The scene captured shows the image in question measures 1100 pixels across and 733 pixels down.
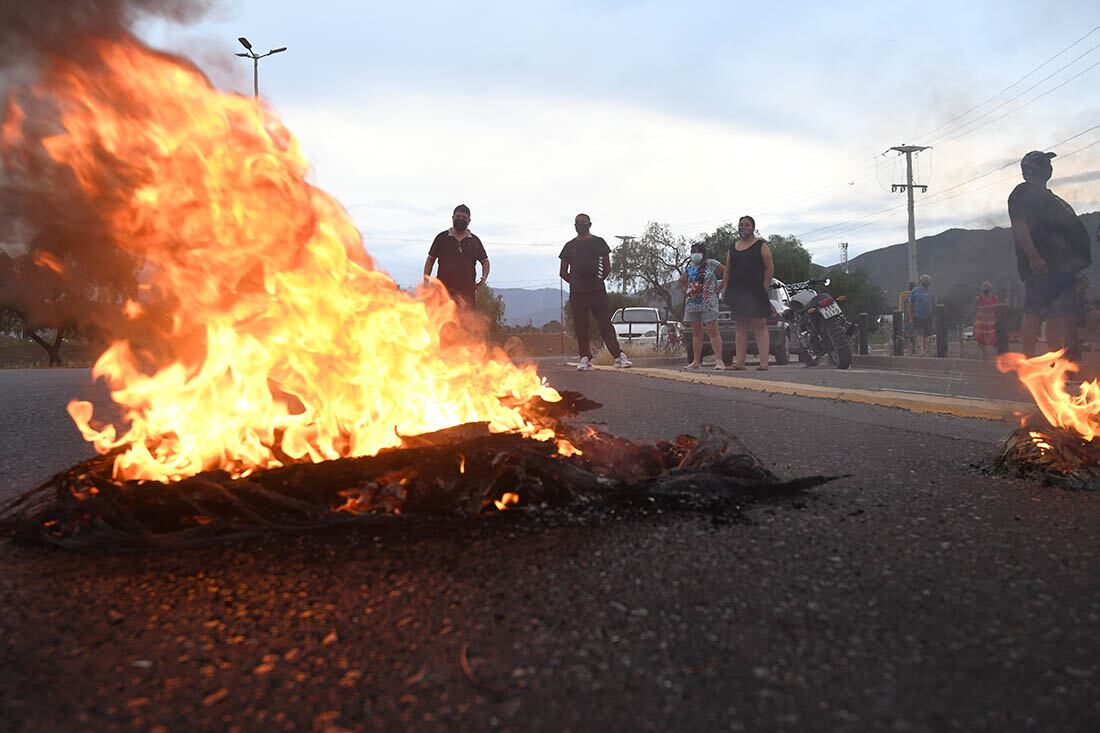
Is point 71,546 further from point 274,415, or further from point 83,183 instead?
point 83,183

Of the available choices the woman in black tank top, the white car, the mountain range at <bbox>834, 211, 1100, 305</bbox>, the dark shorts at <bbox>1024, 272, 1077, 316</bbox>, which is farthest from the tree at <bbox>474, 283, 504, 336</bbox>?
the dark shorts at <bbox>1024, 272, 1077, 316</bbox>

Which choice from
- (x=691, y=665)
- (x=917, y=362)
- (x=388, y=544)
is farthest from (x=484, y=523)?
(x=917, y=362)

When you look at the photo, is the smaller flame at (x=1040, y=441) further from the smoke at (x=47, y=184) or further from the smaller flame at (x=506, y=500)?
the smoke at (x=47, y=184)

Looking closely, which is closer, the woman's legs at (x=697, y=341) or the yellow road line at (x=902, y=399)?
the yellow road line at (x=902, y=399)

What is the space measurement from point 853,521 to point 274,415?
219 cm

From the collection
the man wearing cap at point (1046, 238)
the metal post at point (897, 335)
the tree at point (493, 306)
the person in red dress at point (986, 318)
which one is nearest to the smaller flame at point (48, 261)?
the man wearing cap at point (1046, 238)

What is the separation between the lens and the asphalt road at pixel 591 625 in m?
1.53

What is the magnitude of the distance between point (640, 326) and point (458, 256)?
65.8 ft

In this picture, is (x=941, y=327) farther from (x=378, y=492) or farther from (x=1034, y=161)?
(x=378, y=492)

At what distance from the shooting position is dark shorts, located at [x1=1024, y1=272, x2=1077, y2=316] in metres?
7.33

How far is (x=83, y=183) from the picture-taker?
3.21m

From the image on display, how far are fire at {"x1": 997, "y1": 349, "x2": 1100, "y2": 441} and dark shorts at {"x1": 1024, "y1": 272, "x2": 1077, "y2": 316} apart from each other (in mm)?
3855

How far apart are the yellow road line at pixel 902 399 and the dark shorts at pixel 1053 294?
1261 mm

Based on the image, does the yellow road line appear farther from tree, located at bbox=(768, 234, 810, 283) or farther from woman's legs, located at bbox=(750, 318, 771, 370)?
tree, located at bbox=(768, 234, 810, 283)
